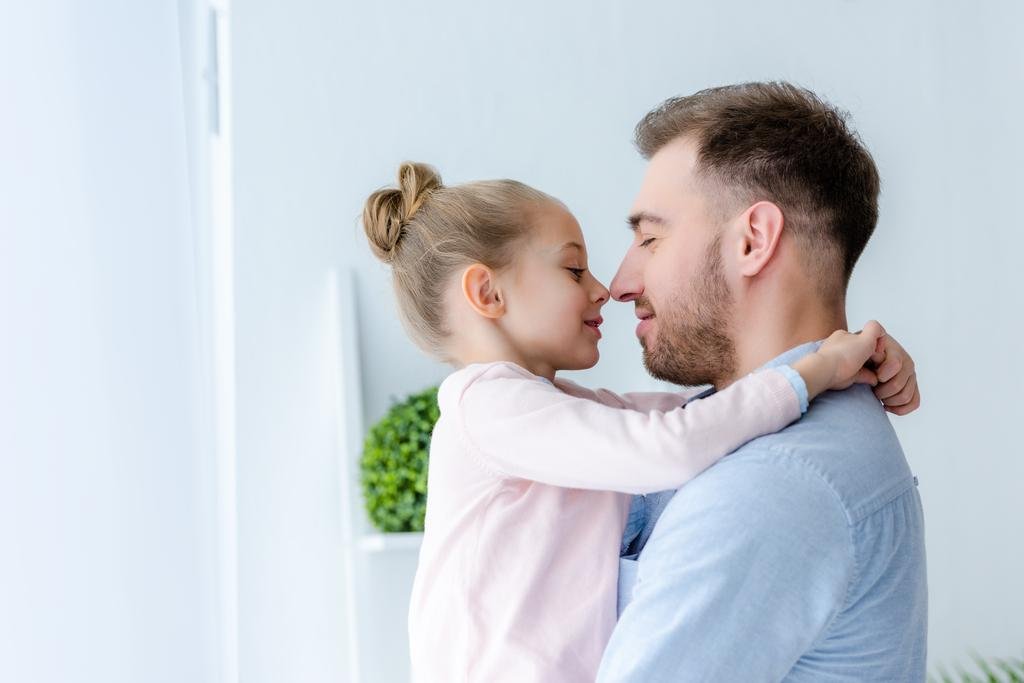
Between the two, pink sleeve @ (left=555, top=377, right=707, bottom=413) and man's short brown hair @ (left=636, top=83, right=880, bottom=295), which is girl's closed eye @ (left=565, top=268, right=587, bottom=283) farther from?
man's short brown hair @ (left=636, top=83, right=880, bottom=295)

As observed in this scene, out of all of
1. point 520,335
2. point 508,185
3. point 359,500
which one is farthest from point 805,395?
point 359,500

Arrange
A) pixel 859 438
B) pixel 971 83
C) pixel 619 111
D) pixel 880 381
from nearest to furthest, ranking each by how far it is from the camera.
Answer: pixel 859 438
pixel 880 381
pixel 619 111
pixel 971 83

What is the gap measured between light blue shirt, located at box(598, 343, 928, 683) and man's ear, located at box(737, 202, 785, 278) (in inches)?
9.6

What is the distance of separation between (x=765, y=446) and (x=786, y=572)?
5.5 inches

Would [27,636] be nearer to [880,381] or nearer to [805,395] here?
[805,395]

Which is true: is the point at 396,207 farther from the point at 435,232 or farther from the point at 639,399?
the point at 639,399

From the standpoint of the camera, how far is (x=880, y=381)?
4.52ft

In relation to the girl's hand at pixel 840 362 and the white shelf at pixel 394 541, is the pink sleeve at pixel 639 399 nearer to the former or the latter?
the girl's hand at pixel 840 362

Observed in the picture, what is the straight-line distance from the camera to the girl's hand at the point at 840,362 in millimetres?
1233

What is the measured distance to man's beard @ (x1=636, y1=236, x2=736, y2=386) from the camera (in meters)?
1.43

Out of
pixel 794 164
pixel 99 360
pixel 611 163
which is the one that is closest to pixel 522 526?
pixel 794 164

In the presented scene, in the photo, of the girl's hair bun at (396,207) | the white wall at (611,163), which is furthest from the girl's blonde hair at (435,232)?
the white wall at (611,163)

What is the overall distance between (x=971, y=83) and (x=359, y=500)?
83.9 inches

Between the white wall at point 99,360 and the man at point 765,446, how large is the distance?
73cm
